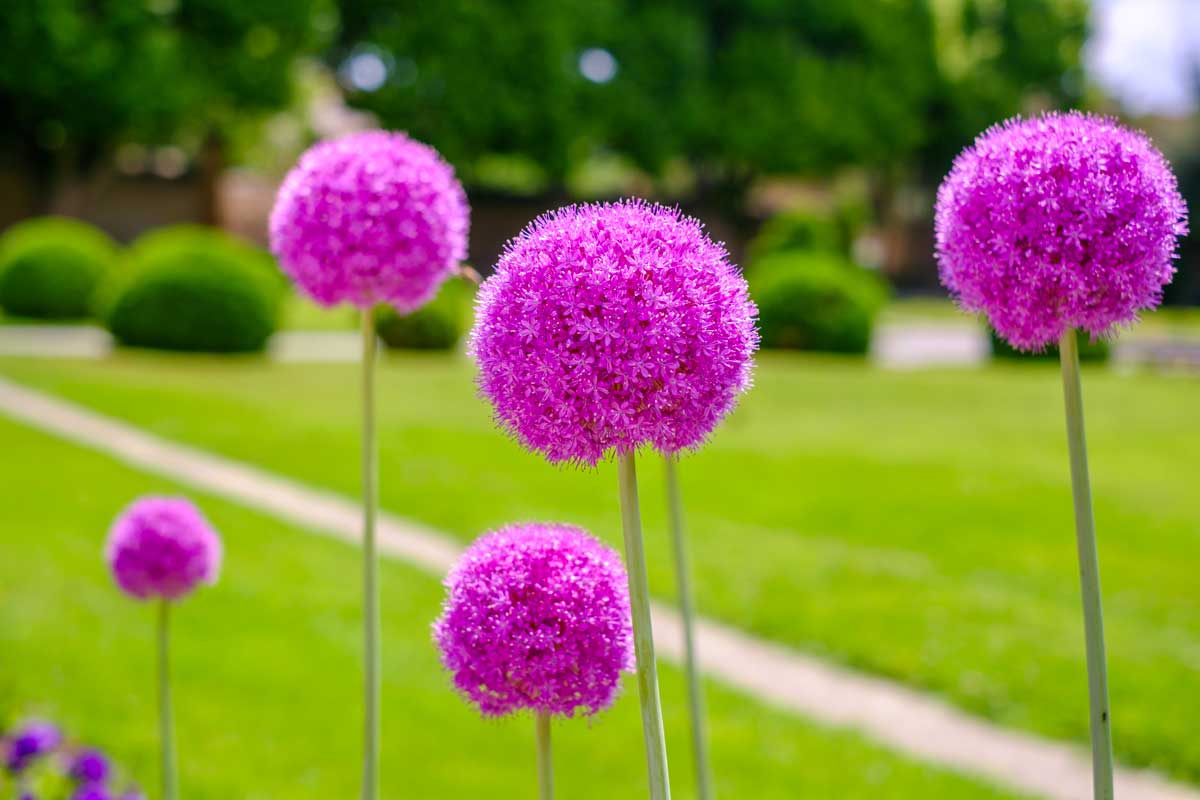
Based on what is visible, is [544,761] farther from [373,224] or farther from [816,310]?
[816,310]

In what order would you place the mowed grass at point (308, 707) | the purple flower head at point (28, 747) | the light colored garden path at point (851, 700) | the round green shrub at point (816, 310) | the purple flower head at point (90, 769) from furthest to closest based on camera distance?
the round green shrub at point (816, 310) < the light colored garden path at point (851, 700) < the mowed grass at point (308, 707) < the purple flower head at point (28, 747) < the purple flower head at point (90, 769)

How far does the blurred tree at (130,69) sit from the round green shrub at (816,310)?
15.0 meters

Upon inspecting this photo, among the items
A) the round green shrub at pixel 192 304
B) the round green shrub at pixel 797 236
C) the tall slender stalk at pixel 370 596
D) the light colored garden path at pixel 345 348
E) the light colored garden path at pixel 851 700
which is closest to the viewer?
the tall slender stalk at pixel 370 596

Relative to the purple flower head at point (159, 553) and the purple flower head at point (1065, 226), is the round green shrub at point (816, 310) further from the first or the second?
the purple flower head at point (1065, 226)

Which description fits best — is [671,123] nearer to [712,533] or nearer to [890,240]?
[890,240]

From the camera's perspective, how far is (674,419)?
128cm

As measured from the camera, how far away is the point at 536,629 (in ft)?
4.85

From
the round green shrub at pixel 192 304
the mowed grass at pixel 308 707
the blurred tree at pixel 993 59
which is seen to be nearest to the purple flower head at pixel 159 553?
the mowed grass at pixel 308 707

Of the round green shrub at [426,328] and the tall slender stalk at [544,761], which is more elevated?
the round green shrub at [426,328]

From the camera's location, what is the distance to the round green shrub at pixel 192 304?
707 inches

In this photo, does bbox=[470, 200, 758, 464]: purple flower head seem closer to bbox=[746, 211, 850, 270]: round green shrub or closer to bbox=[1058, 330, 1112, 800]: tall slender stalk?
bbox=[1058, 330, 1112, 800]: tall slender stalk

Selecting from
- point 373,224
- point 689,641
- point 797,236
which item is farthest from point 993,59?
point 689,641

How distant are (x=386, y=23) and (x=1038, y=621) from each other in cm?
3069

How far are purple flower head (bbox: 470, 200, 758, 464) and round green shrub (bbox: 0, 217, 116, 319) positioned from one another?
23.5 m
